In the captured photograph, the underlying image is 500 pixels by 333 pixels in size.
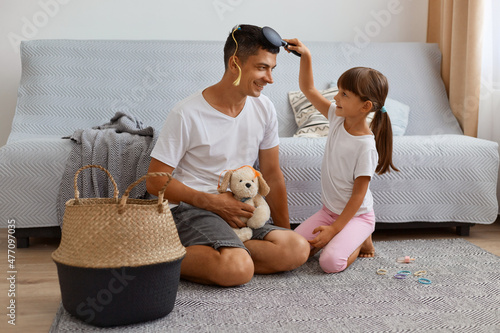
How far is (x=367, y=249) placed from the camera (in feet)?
6.65

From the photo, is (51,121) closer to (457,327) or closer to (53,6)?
(53,6)

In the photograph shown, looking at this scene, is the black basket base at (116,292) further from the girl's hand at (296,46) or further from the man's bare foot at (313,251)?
the girl's hand at (296,46)

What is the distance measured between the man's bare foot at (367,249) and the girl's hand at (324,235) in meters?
0.18

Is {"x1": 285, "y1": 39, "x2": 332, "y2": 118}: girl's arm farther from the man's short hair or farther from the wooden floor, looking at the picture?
the wooden floor

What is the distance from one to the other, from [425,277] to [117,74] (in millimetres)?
1781

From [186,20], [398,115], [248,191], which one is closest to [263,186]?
[248,191]

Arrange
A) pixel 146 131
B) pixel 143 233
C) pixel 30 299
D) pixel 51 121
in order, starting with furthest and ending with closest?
pixel 51 121 < pixel 146 131 < pixel 30 299 < pixel 143 233

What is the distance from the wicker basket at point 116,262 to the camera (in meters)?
1.33

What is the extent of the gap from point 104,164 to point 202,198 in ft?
1.75

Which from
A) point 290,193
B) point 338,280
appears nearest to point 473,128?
point 290,193

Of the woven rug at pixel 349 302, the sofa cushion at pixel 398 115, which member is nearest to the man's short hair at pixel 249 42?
the woven rug at pixel 349 302

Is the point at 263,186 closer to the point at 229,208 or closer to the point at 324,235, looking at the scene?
the point at 229,208

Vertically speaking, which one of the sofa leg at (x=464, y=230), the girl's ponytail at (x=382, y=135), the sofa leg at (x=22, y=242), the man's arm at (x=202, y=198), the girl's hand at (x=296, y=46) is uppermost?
the girl's hand at (x=296, y=46)

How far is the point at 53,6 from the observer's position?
301cm
